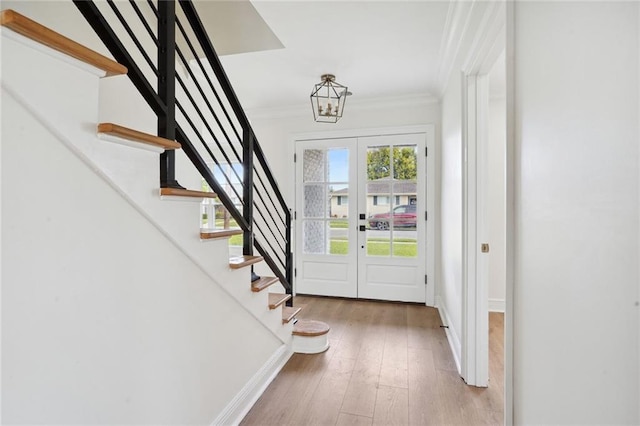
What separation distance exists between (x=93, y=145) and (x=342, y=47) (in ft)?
6.78

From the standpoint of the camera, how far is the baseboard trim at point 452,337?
2.26 m

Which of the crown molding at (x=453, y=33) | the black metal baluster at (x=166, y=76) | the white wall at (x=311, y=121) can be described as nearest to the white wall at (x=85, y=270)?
the black metal baluster at (x=166, y=76)

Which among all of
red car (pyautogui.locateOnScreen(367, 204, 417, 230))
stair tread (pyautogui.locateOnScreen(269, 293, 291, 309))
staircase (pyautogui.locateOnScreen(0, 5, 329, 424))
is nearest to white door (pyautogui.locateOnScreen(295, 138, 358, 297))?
red car (pyautogui.locateOnScreen(367, 204, 417, 230))

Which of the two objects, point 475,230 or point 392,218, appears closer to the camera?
point 475,230

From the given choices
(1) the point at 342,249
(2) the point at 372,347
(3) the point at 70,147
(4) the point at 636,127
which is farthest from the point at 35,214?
(1) the point at 342,249

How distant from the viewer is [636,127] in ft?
2.00

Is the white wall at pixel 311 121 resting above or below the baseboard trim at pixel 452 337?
above

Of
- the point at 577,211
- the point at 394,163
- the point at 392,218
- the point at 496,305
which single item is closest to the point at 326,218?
the point at 392,218

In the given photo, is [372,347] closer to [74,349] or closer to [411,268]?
[411,268]

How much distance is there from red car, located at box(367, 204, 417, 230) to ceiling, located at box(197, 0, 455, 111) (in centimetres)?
126

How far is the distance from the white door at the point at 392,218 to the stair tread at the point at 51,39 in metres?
3.12

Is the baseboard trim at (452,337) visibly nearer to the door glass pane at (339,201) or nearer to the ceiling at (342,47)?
the door glass pane at (339,201)

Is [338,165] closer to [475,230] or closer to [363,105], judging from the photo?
[363,105]

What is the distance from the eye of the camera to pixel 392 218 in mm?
3807
